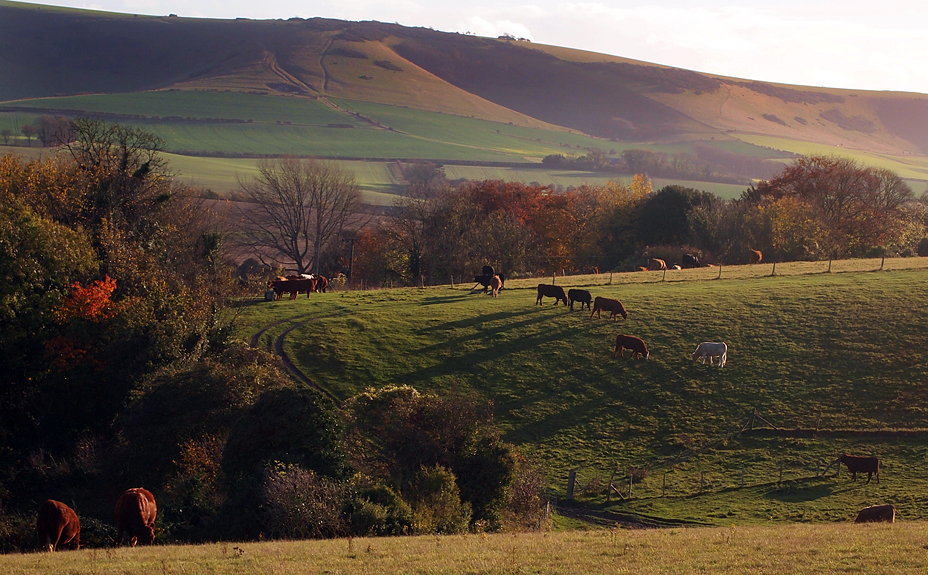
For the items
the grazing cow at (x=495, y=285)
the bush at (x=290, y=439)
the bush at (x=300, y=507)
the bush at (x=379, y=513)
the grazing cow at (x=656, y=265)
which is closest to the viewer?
the bush at (x=300, y=507)

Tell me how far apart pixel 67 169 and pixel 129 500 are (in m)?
33.2

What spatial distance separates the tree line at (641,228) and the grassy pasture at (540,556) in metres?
50.0

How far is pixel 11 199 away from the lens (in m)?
35.5

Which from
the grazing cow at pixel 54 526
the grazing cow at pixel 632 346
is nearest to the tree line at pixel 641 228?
the grazing cow at pixel 632 346

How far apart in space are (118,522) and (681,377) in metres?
26.3

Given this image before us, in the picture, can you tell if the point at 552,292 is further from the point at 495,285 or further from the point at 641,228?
the point at 641,228

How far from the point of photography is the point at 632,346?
128 feet

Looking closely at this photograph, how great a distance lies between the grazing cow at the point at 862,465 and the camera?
27406mm

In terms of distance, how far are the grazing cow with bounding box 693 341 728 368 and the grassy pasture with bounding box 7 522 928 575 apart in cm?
2006

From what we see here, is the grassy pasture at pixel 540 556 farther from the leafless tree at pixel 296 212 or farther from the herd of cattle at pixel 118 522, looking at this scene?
the leafless tree at pixel 296 212

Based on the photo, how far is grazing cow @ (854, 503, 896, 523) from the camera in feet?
73.2

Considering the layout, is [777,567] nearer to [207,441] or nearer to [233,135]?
[207,441]

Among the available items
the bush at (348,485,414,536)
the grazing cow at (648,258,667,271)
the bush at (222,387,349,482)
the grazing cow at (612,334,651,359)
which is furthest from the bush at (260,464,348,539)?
the grazing cow at (648,258,667,271)

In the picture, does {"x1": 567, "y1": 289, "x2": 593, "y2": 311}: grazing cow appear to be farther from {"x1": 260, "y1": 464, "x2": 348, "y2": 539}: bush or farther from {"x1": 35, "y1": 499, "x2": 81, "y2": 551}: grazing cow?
{"x1": 35, "y1": 499, "x2": 81, "y2": 551}: grazing cow
